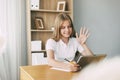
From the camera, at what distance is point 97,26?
3.61 m

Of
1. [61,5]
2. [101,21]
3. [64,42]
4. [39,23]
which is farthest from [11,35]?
[101,21]

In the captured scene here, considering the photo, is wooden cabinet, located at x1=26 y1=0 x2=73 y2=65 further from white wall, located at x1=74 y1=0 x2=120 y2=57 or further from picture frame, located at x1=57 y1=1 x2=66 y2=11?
white wall, located at x1=74 y1=0 x2=120 y2=57

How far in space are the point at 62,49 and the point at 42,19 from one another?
4.53 feet

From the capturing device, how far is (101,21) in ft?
11.7

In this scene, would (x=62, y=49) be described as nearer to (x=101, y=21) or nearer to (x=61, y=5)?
(x=61, y=5)

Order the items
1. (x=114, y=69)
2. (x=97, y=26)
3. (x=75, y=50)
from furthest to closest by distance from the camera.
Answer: (x=97, y=26) → (x=75, y=50) → (x=114, y=69)

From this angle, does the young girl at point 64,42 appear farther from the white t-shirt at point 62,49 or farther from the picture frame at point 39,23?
the picture frame at point 39,23

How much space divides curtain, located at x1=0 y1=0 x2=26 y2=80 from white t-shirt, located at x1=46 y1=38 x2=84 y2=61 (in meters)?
1.24

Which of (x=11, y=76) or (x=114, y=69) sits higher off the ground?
(x=114, y=69)

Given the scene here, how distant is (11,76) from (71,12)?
1.56 metres

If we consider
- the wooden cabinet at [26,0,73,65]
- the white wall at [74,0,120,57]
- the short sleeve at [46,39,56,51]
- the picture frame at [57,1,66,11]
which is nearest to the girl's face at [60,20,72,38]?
the short sleeve at [46,39,56,51]

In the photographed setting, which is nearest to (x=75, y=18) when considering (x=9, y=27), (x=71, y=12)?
(x=71, y=12)

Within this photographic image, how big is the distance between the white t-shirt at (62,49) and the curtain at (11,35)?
1.24 m

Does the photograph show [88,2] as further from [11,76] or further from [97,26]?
[11,76]
